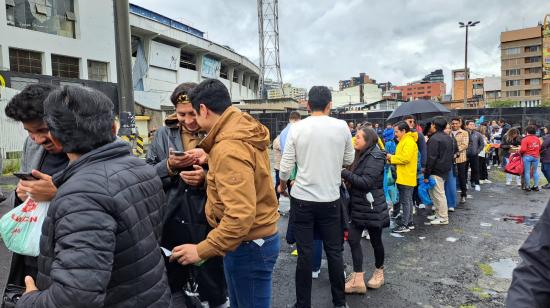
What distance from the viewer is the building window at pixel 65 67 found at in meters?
20.7

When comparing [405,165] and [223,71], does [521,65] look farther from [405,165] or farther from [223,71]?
[405,165]

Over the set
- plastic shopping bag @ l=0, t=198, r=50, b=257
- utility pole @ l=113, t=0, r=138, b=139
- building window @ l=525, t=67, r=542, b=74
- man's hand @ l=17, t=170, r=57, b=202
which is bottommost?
plastic shopping bag @ l=0, t=198, r=50, b=257

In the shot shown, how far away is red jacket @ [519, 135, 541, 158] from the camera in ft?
31.1

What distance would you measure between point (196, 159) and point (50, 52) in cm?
2154

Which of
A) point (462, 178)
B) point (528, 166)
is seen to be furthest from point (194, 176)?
point (528, 166)

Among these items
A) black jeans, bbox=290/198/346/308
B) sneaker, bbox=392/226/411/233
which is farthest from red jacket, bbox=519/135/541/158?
black jeans, bbox=290/198/346/308

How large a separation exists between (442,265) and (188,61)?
38487 mm

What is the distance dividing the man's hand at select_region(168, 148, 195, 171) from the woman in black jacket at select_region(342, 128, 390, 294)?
2.09m

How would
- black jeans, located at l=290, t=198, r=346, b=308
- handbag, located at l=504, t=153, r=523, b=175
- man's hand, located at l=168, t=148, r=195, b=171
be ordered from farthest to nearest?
1. handbag, located at l=504, t=153, r=523, b=175
2. black jeans, located at l=290, t=198, r=346, b=308
3. man's hand, located at l=168, t=148, r=195, b=171

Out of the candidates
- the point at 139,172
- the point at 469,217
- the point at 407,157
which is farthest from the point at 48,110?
the point at 469,217

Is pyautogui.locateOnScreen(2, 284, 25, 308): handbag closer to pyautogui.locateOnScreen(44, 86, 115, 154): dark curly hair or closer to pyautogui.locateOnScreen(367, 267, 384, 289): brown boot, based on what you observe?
pyautogui.locateOnScreen(44, 86, 115, 154): dark curly hair

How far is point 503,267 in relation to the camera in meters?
4.82

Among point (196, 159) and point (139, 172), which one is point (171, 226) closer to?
point (196, 159)

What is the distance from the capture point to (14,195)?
2109 mm
